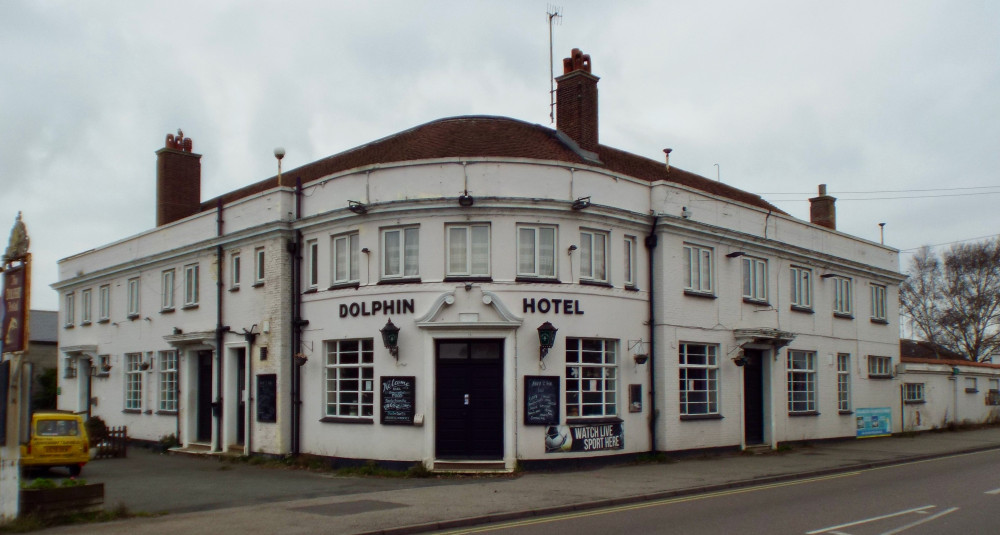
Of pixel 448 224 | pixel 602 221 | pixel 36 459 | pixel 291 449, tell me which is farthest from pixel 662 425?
pixel 36 459

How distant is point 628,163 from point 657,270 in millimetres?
5560

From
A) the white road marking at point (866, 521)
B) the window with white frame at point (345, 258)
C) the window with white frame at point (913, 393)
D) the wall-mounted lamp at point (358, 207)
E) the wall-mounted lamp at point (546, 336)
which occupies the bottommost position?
the white road marking at point (866, 521)

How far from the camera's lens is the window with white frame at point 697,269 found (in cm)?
2259

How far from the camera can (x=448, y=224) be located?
1944 centimetres

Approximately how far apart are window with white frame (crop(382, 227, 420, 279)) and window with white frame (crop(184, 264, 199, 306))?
8697 millimetres

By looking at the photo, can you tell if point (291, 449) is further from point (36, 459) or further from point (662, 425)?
point (662, 425)

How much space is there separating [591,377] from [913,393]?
56.7ft

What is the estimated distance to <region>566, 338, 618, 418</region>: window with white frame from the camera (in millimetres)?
19708

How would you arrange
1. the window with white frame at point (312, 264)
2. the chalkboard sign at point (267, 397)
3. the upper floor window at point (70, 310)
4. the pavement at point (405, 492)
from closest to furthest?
the pavement at point (405, 492)
the window with white frame at point (312, 264)
the chalkboard sign at point (267, 397)
the upper floor window at point (70, 310)

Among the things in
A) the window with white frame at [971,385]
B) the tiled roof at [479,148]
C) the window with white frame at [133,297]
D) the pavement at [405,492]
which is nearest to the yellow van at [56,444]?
the pavement at [405,492]

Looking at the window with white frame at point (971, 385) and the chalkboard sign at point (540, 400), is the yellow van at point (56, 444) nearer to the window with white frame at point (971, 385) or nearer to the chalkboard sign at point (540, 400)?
the chalkboard sign at point (540, 400)

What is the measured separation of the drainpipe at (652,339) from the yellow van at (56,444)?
13.1 m

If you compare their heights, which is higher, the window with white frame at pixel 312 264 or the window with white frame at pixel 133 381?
→ the window with white frame at pixel 312 264

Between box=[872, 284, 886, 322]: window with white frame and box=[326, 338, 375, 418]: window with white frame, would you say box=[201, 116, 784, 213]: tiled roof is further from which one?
box=[872, 284, 886, 322]: window with white frame
